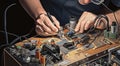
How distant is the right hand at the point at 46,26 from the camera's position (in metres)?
1.56

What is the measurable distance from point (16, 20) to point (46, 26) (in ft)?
2.09

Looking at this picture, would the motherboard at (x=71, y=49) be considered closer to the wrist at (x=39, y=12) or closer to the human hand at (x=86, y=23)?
the human hand at (x=86, y=23)

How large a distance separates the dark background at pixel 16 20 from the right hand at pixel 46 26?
1.73 ft

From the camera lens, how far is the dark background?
215 centimetres

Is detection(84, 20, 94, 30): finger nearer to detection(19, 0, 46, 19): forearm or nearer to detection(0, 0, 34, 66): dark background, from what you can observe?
detection(19, 0, 46, 19): forearm

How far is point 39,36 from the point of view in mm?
1562

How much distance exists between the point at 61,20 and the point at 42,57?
563 millimetres

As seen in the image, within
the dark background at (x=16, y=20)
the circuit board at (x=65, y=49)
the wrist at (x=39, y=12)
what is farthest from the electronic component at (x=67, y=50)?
the dark background at (x=16, y=20)

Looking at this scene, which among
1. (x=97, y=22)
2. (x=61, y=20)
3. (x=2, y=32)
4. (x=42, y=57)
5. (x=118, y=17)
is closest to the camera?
(x=42, y=57)

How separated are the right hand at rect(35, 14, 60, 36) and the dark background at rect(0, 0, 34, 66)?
53 cm

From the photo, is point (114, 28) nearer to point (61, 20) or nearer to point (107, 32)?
point (107, 32)

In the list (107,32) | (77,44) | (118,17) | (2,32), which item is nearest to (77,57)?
(77,44)

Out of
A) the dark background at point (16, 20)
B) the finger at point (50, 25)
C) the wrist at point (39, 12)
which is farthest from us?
the dark background at point (16, 20)

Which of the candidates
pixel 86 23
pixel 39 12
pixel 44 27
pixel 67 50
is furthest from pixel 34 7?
pixel 67 50
